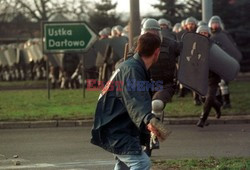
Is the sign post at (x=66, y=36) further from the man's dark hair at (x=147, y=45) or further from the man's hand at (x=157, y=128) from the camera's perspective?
the man's hand at (x=157, y=128)

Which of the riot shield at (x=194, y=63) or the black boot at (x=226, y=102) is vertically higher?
the riot shield at (x=194, y=63)

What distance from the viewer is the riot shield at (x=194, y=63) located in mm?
11844

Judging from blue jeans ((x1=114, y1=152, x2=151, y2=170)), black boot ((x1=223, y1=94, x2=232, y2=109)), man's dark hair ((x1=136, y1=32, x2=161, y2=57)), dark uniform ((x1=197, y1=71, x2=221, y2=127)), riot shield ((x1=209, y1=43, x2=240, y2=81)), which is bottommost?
black boot ((x1=223, y1=94, x2=232, y2=109))

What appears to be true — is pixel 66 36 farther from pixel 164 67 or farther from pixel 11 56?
pixel 11 56

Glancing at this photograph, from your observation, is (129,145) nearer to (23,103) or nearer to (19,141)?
(19,141)

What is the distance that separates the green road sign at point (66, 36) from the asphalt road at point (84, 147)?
546 centimetres

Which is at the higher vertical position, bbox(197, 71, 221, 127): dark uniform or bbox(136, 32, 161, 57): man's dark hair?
bbox(136, 32, 161, 57): man's dark hair

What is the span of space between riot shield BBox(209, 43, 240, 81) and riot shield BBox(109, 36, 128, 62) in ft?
25.9

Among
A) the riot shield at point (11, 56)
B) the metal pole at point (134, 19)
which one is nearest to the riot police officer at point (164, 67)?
the metal pole at point (134, 19)

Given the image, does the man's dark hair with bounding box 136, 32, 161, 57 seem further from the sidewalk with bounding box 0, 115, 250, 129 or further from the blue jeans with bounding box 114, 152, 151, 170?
the sidewalk with bounding box 0, 115, 250, 129

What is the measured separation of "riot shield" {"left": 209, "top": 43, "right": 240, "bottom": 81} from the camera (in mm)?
13016

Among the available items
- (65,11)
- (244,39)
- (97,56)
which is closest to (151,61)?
(97,56)

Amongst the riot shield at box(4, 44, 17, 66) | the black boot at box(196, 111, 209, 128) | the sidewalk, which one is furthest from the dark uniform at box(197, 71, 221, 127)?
the riot shield at box(4, 44, 17, 66)

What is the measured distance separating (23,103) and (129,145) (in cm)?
1350
